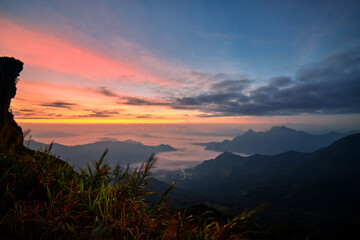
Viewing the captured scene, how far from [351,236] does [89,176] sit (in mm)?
177860

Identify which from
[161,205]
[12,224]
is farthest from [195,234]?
[12,224]

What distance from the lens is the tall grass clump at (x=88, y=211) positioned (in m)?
2.36

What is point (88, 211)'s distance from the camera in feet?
9.78

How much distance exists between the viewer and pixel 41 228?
2.22 m

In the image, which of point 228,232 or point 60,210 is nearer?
point 60,210

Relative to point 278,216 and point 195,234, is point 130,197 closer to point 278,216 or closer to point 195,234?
point 195,234

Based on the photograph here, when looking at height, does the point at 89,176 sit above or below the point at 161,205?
above

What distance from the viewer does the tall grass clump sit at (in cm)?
236

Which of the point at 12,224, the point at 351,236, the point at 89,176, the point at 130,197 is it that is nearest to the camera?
the point at 12,224

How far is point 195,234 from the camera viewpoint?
2.87 metres

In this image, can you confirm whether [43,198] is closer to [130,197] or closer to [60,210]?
[60,210]

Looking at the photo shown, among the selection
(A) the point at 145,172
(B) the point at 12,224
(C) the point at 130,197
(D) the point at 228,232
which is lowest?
(D) the point at 228,232

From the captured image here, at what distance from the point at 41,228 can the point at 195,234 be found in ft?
7.20

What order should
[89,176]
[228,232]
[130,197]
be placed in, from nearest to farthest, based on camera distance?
[228,232]
[130,197]
[89,176]
